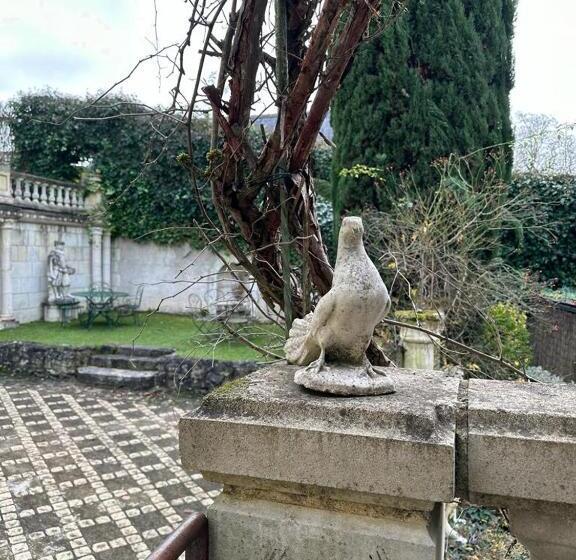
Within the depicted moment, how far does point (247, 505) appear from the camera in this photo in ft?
4.13

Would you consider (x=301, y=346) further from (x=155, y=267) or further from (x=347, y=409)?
(x=155, y=267)

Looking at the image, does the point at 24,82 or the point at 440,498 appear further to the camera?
the point at 24,82

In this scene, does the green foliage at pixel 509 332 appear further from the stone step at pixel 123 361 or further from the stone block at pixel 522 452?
the stone block at pixel 522 452

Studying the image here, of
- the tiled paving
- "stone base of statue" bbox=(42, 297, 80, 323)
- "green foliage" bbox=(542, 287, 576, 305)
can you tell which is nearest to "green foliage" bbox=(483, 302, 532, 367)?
"green foliage" bbox=(542, 287, 576, 305)

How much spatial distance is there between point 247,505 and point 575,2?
508 centimetres

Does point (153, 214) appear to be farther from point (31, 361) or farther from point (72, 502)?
point (72, 502)

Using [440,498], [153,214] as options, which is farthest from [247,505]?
[153,214]

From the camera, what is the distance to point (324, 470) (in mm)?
1145

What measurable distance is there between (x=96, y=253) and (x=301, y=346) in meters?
11.8

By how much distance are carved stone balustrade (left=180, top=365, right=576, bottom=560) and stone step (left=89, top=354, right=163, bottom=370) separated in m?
6.81

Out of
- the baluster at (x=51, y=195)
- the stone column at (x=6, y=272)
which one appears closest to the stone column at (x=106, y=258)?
the baluster at (x=51, y=195)

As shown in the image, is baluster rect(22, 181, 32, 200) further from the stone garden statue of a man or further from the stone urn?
the stone urn

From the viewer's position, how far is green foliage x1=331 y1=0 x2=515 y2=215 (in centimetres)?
693

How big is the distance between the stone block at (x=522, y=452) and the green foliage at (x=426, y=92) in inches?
243
